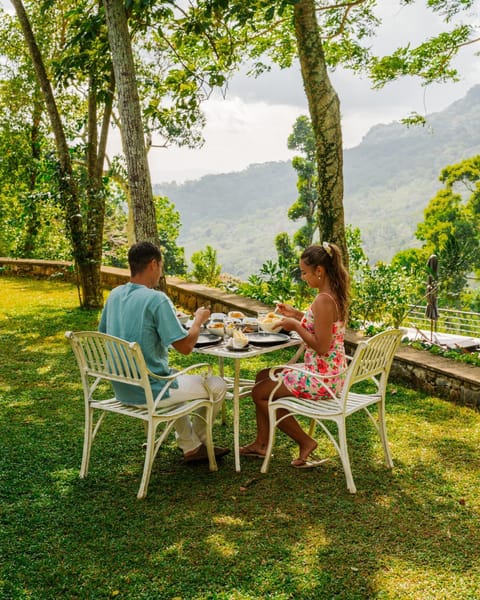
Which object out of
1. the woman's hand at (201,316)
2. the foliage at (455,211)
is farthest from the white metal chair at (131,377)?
the foliage at (455,211)

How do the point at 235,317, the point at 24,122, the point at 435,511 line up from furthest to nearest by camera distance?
1. the point at 24,122
2. the point at 235,317
3. the point at 435,511

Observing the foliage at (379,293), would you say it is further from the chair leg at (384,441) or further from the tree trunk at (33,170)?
the tree trunk at (33,170)

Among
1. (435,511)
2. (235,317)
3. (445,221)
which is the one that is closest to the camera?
(435,511)

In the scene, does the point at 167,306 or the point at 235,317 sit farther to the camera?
the point at 235,317

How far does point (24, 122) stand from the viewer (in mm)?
Result: 15938

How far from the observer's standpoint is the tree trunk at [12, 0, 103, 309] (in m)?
7.96

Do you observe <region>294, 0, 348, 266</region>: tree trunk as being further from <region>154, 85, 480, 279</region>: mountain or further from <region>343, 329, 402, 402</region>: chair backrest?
<region>154, 85, 480, 279</region>: mountain

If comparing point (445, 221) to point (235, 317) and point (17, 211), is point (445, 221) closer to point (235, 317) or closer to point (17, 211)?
point (17, 211)

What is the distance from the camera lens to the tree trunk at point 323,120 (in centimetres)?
627

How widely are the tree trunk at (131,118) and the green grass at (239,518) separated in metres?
1.90

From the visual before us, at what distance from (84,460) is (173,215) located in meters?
26.9

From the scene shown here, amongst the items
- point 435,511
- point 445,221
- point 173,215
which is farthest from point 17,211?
point 445,221

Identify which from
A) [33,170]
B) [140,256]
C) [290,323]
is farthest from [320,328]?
→ [33,170]

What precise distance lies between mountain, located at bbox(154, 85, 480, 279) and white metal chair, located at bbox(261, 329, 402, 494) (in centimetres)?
12574
